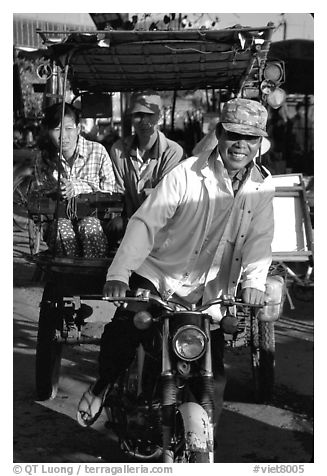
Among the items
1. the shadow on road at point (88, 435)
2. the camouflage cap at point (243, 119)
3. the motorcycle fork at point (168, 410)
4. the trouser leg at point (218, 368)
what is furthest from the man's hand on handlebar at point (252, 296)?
the shadow on road at point (88, 435)

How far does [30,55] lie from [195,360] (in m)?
8.17

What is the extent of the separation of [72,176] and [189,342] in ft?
6.90

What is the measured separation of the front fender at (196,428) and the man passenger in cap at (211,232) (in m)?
0.35

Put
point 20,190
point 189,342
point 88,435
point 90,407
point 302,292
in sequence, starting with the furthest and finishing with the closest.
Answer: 1. point 20,190
2. point 302,292
3. point 88,435
4. point 90,407
5. point 189,342

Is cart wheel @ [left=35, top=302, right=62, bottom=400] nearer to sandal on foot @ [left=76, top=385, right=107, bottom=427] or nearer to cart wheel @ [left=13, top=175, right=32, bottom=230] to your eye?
sandal on foot @ [left=76, top=385, right=107, bottom=427]

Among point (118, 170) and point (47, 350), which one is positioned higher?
point (118, 170)

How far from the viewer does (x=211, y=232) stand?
362cm

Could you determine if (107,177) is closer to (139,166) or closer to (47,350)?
(139,166)

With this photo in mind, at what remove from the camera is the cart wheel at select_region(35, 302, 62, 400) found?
4.77 metres

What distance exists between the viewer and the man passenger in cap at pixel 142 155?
16.0ft

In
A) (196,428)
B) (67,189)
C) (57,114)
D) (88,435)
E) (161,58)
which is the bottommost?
(88,435)

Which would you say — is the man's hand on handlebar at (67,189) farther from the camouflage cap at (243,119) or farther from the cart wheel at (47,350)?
the camouflage cap at (243,119)

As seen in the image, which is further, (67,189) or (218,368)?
(67,189)

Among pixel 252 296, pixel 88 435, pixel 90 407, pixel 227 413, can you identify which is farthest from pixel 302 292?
pixel 252 296
